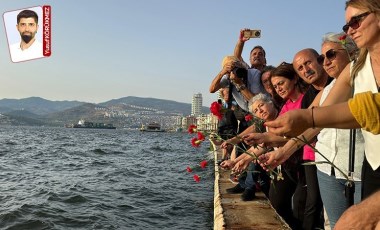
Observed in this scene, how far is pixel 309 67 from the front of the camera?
12.2 feet

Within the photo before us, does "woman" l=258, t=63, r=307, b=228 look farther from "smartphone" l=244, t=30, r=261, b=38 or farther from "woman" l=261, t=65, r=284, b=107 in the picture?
"smartphone" l=244, t=30, r=261, b=38

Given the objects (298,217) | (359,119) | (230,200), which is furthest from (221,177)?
(359,119)

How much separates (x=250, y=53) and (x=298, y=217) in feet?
10.2

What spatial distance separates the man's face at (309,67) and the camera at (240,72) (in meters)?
1.30

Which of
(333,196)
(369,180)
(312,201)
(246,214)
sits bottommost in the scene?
(246,214)

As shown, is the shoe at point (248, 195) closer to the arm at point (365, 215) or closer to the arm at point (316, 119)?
the arm at point (316, 119)

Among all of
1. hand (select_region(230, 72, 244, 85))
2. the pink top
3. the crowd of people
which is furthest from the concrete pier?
hand (select_region(230, 72, 244, 85))

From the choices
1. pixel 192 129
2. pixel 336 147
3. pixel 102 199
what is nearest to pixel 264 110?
pixel 336 147

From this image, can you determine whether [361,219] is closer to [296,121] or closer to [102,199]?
[296,121]

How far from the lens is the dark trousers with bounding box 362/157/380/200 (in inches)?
65.2

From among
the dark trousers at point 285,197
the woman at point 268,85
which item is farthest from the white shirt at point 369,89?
the woman at point 268,85

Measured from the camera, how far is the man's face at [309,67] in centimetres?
370

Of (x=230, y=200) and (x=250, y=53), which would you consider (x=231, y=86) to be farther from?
(x=230, y=200)

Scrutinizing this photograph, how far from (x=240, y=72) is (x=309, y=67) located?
1453 millimetres
